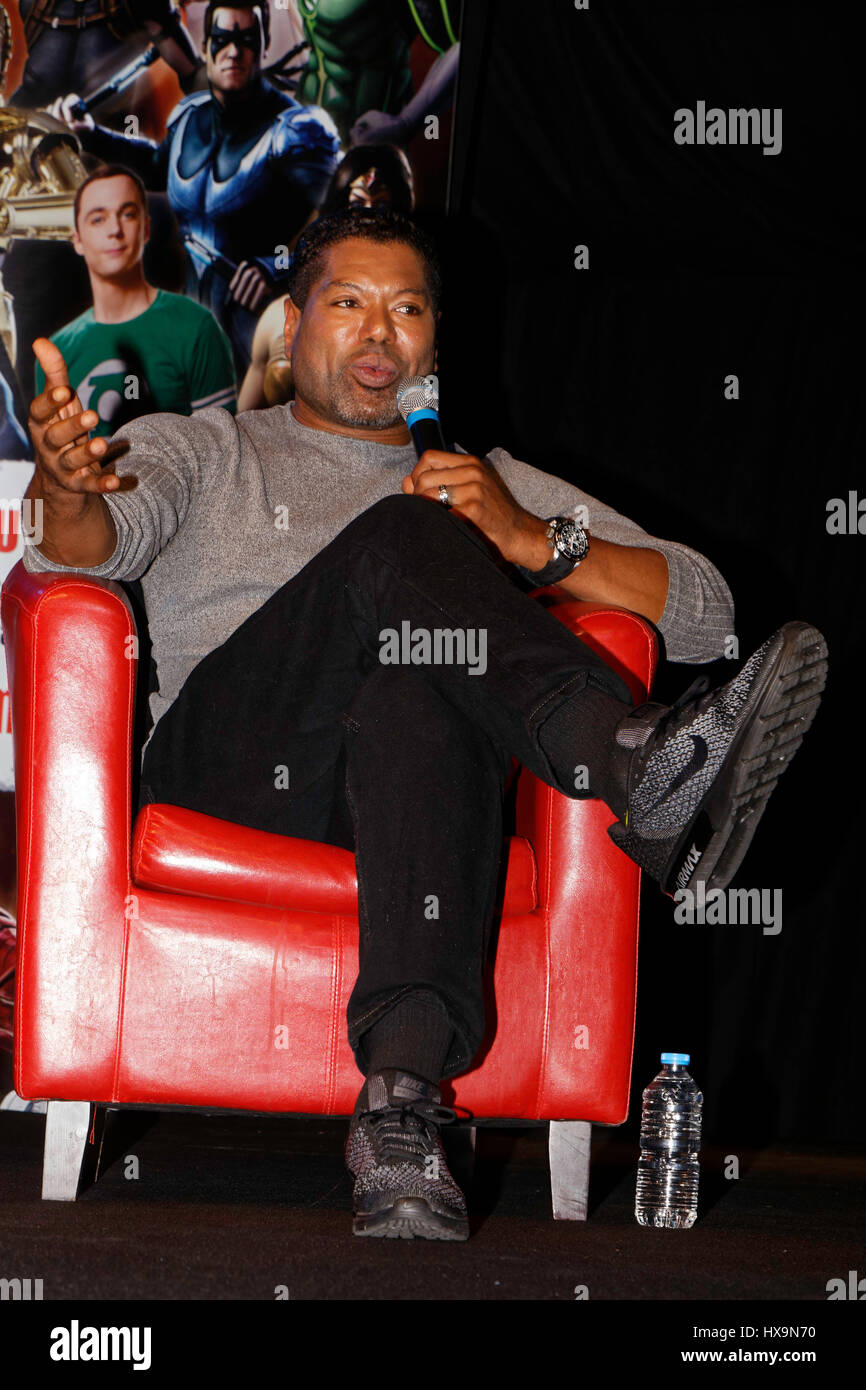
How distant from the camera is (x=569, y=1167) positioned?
148 cm

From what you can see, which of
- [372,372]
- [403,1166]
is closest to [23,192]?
[372,372]

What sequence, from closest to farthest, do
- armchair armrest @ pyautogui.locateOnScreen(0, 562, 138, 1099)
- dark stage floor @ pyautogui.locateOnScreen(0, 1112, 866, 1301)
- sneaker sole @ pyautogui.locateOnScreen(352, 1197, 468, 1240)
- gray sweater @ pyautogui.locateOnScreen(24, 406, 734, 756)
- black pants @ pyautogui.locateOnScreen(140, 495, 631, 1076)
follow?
dark stage floor @ pyautogui.locateOnScreen(0, 1112, 866, 1301) < sneaker sole @ pyautogui.locateOnScreen(352, 1197, 468, 1240) < black pants @ pyautogui.locateOnScreen(140, 495, 631, 1076) < armchair armrest @ pyautogui.locateOnScreen(0, 562, 138, 1099) < gray sweater @ pyautogui.locateOnScreen(24, 406, 734, 756)

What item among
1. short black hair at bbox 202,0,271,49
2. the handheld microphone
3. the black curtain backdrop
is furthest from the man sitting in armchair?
short black hair at bbox 202,0,271,49

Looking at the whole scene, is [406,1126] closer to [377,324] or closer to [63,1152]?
[63,1152]

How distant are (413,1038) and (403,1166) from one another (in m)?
0.12

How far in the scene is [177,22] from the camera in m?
2.77

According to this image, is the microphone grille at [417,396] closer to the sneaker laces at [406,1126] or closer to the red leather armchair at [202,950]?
the red leather armchair at [202,950]

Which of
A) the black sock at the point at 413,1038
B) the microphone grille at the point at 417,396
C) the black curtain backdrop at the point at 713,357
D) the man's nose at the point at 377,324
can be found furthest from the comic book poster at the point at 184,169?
the black sock at the point at 413,1038

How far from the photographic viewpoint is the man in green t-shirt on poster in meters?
2.76

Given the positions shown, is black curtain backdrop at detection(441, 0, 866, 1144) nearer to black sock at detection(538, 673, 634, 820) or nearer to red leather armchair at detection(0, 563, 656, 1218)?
red leather armchair at detection(0, 563, 656, 1218)

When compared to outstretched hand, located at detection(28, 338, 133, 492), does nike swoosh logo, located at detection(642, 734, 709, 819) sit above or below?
below

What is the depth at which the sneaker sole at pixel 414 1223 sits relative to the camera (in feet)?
3.75
